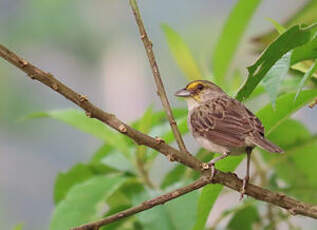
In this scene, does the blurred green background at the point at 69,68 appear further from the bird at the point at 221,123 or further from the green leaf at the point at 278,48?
the green leaf at the point at 278,48

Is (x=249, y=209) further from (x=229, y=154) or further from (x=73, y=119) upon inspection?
(x=73, y=119)

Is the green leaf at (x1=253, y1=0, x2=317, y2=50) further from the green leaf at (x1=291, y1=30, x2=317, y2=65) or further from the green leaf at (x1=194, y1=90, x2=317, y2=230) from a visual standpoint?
the green leaf at (x1=291, y1=30, x2=317, y2=65)

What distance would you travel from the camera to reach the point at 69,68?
13.9 m

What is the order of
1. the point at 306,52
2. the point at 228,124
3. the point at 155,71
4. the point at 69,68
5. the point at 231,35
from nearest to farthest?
the point at 155,71
the point at 306,52
the point at 228,124
the point at 231,35
the point at 69,68

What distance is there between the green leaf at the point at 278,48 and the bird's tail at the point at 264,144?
0.31 meters

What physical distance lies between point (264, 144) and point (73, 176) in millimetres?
768

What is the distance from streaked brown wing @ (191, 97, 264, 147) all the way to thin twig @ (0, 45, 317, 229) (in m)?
0.38

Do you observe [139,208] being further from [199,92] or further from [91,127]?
[199,92]

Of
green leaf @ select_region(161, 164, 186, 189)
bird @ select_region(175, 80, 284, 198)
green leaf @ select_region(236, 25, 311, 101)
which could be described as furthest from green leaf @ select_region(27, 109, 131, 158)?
green leaf @ select_region(236, 25, 311, 101)

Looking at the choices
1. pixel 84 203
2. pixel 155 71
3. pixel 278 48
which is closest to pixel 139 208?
pixel 155 71

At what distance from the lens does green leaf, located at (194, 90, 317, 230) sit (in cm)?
181

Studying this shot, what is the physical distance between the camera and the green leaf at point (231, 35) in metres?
2.25

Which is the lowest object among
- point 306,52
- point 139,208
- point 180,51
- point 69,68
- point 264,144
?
point 139,208

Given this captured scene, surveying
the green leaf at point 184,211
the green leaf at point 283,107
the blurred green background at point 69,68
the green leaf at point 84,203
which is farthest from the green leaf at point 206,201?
the blurred green background at point 69,68
